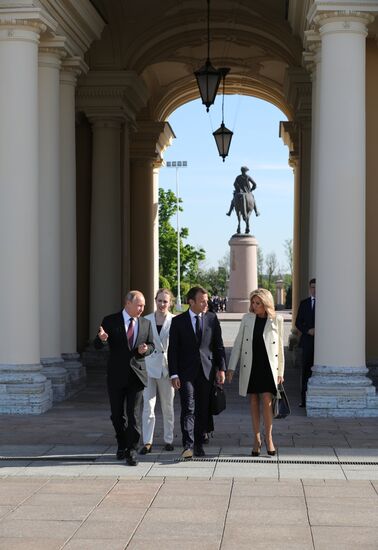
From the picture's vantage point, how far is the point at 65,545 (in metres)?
8.34

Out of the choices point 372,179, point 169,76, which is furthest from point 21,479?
point 169,76

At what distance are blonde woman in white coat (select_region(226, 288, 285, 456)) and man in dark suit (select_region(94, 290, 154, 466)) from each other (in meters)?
0.99

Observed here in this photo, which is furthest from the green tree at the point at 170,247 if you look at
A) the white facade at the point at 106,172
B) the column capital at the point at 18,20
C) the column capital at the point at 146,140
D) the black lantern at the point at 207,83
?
the column capital at the point at 18,20

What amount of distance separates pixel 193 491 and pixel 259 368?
7.65 feet

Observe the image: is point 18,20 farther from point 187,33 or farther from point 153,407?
point 187,33

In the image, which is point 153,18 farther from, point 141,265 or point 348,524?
point 348,524

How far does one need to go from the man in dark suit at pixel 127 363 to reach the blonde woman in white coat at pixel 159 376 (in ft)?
1.46

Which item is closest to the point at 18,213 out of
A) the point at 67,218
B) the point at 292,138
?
the point at 67,218

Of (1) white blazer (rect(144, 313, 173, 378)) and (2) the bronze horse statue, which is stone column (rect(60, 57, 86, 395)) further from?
(2) the bronze horse statue

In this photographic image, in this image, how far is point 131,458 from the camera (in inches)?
470

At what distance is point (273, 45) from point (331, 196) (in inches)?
466

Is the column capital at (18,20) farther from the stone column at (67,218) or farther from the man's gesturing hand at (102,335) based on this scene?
the man's gesturing hand at (102,335)

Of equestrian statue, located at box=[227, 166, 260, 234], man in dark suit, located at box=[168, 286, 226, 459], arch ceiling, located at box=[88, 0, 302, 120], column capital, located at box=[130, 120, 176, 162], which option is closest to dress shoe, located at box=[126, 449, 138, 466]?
man in dark suit, located at box=[168, 286, 226, 459]

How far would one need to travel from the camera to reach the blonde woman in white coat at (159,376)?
42.0ft
